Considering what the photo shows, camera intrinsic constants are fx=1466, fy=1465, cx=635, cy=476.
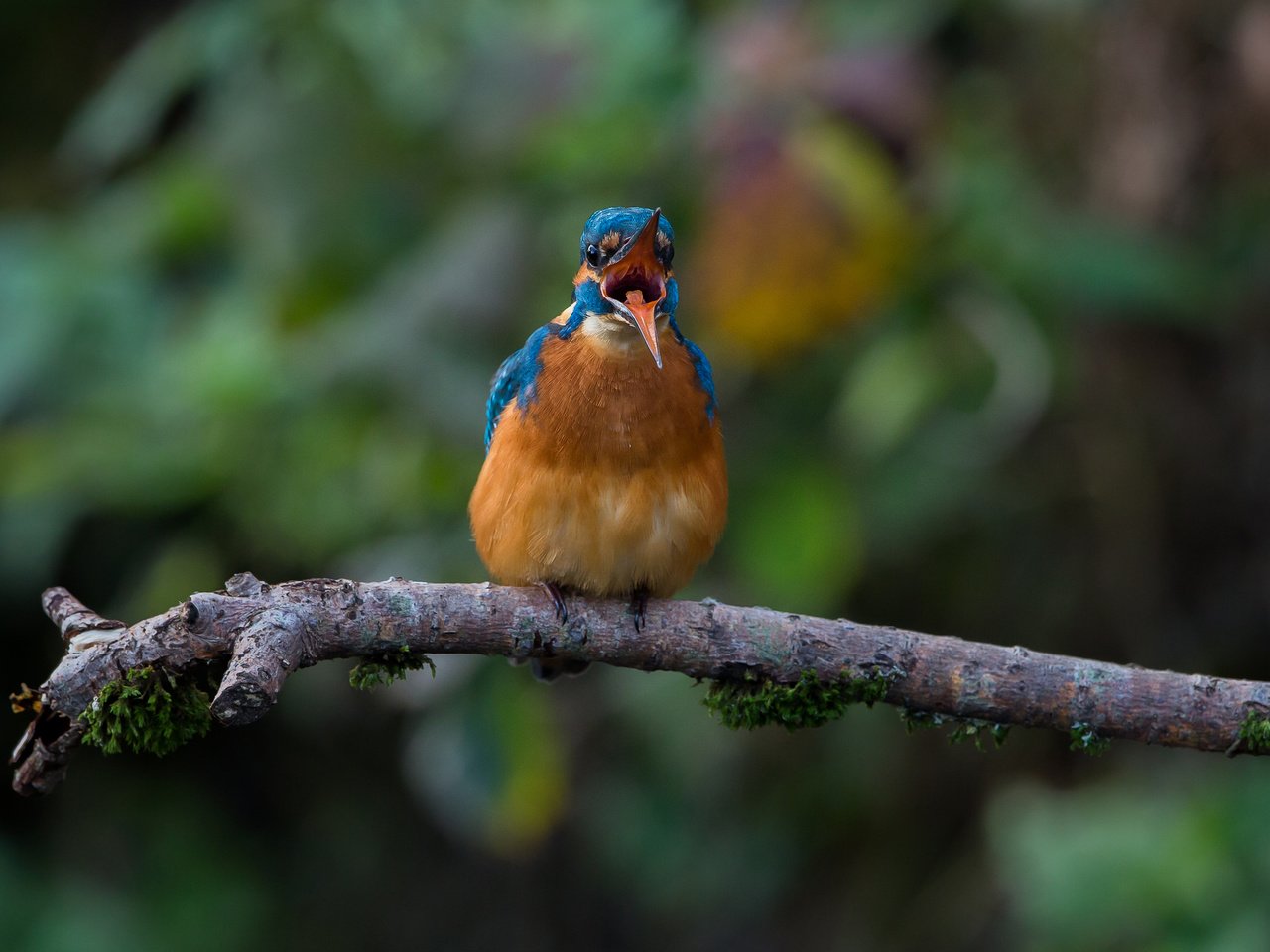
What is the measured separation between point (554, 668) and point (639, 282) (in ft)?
3.65

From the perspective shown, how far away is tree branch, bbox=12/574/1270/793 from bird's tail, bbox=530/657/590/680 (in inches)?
26.7

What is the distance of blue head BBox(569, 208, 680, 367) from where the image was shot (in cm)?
329

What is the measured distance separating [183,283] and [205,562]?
4.64 feet

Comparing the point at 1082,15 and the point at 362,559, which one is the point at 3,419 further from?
the point at 1082,15

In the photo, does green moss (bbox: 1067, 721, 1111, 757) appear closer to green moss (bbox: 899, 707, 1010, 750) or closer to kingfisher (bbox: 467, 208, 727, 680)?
green moss (bbox: 899, 707, 1010, 750)

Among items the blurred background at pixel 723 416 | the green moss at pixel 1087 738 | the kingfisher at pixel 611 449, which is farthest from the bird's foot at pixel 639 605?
the blurred background at pixel 723 416

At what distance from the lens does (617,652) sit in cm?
298

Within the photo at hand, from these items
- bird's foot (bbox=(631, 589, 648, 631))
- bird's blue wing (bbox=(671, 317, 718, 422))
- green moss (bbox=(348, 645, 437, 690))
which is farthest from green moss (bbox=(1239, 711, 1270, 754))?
green moss (bbox=(348, 645, 437, 690))

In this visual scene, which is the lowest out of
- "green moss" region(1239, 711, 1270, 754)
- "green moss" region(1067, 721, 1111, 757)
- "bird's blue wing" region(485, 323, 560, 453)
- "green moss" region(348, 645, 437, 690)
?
"green moss" region(348, 645, 437, 690)

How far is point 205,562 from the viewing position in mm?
5422

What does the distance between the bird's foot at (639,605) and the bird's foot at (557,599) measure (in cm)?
15

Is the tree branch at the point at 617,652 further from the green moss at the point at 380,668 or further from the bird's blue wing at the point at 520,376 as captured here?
Result: the bird's blue wing at the point at 520,376

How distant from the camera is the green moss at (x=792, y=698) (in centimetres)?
287

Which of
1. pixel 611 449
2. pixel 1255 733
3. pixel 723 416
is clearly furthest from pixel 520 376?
pixel 1255 733
